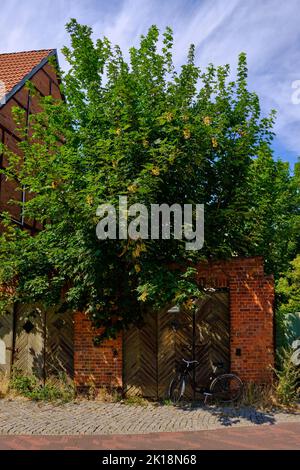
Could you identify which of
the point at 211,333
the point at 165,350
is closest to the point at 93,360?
the point at 165,350

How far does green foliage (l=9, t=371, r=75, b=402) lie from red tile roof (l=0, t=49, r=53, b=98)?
9.44m

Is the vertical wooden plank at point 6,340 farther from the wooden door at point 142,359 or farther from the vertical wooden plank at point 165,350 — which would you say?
the vertical wooden plank at point 165,350

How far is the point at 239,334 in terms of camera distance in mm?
9055

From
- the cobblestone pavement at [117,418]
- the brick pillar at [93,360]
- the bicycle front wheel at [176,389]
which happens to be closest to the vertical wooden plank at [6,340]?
the cobblestone pavement at [117,418]

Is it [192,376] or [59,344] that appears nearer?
[192,376]

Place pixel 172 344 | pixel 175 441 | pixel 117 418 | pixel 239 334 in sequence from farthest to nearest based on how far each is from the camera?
pixel 172 344 → pixel 239 334 → pixel 117 418 → pixel 175 441

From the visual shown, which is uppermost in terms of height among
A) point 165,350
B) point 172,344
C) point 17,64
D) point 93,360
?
point 17,64

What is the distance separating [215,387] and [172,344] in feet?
3.91

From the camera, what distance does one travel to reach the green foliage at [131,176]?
8.23 metres

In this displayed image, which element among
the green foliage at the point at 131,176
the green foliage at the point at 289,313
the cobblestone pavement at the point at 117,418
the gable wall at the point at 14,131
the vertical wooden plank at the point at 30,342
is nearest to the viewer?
the cobblestone pavement at the point at 117,418

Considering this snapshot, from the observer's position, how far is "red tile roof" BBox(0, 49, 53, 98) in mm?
15536

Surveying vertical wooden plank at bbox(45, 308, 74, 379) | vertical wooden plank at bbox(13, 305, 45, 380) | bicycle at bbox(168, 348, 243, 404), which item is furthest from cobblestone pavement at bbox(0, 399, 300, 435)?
vertical wooden plank at bbox(13, 305, 45, 380)

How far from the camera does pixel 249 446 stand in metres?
6.18

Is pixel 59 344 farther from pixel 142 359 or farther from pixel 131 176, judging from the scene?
pixel 131 176
